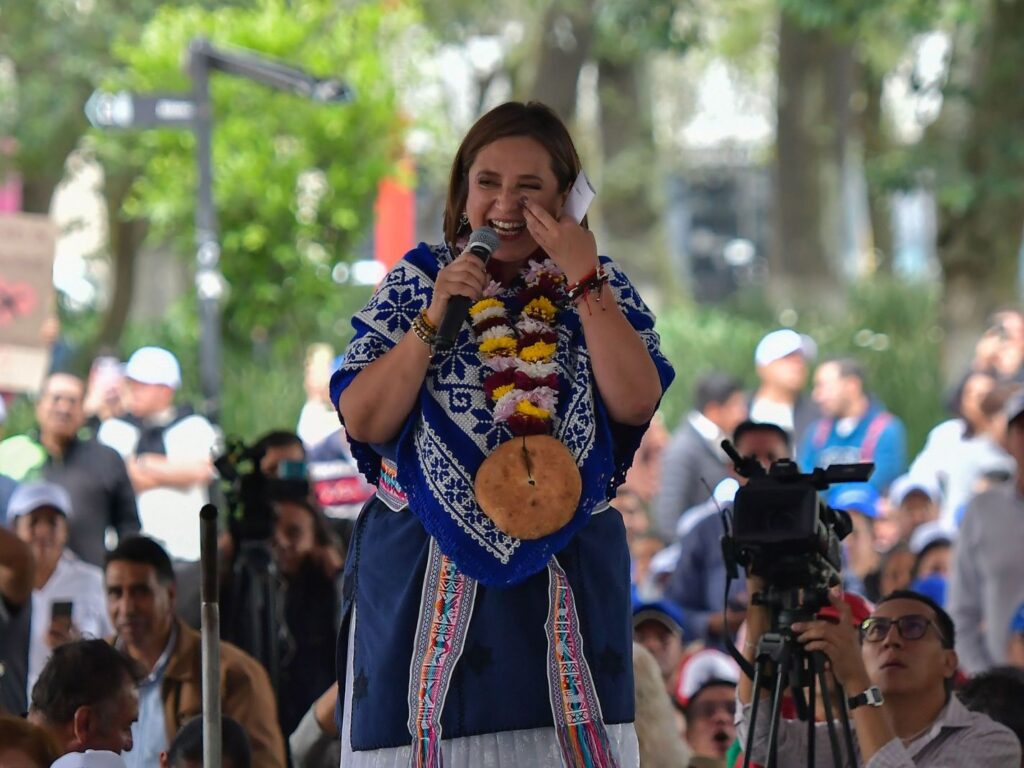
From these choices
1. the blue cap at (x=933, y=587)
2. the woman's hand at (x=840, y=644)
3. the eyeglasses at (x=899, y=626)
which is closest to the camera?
the woman's hand at (x=840, y=644)

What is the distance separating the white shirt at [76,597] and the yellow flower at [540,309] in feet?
13.0

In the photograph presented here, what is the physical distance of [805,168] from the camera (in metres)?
24.5

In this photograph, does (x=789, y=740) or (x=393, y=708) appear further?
(x=789, y=740)

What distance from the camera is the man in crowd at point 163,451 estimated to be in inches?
427

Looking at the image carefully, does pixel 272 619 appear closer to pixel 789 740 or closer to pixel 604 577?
pixel 789 740

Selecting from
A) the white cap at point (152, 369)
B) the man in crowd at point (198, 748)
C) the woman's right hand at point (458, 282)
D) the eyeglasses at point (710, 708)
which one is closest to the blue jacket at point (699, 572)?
the eyeglasses at point (710, 708)

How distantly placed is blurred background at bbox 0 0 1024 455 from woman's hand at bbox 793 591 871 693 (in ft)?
25.9

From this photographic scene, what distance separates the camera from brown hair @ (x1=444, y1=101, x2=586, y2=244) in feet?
15.0

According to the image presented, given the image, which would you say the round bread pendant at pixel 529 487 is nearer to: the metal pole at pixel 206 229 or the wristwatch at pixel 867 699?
the wristwatch at pixel 867 699

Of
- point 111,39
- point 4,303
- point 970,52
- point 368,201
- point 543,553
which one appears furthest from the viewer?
point 111,39

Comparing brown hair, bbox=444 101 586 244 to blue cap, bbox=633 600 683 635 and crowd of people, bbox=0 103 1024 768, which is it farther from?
blue cap, bbox=633 600 683 635

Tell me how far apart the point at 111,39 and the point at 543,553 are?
17.4 m

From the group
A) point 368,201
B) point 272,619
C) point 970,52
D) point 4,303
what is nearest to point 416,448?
point 272,619

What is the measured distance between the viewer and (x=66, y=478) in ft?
34.0
